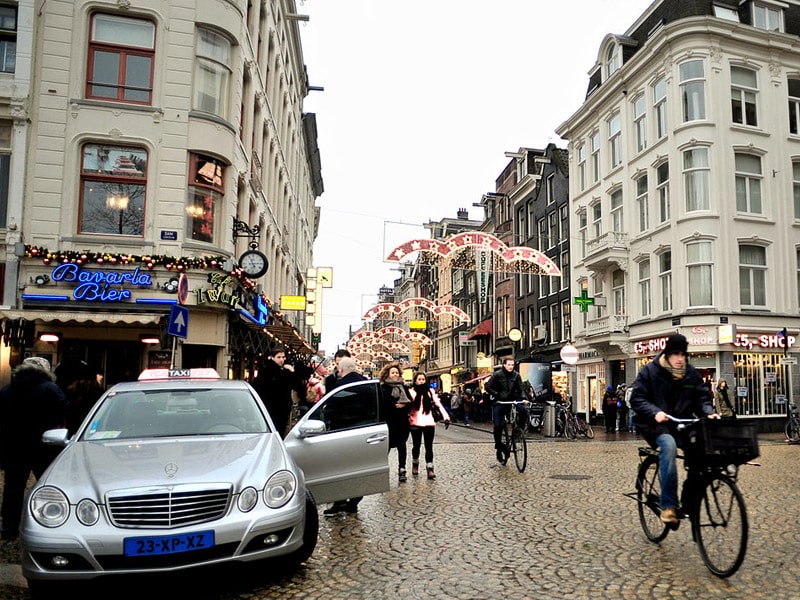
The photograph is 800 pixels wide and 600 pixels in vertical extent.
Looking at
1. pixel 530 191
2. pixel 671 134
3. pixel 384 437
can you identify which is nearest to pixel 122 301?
pixel 384 437

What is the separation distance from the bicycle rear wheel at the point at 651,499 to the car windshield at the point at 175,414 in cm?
330

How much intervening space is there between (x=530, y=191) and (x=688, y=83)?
1596 cm

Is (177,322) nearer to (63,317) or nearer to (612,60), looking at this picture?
(63,317)

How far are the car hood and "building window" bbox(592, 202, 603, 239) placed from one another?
30923mm

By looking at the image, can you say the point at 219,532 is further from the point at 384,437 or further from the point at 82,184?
the point at 82,184

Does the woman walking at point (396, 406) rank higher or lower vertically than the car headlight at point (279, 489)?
higher

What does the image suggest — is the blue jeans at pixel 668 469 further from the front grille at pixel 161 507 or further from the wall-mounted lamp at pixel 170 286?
the wall-mounted lamp at pixel 170 286

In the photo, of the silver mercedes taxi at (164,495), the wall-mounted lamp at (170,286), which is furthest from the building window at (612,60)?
the silver mercedes taxi at (164,495)

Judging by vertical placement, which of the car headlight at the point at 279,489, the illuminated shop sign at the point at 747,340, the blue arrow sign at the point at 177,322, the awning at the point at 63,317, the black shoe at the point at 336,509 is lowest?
the black shoe at the point at 336,509

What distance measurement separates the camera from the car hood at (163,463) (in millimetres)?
4789

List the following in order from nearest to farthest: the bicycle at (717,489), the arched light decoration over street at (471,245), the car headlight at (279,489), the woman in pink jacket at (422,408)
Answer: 1. the car headlight at (279,489)
2. the bicycle at (717,489)
3. the woman in pink jacket at (422,408)
4. the arched light decoration over street at (471,245)

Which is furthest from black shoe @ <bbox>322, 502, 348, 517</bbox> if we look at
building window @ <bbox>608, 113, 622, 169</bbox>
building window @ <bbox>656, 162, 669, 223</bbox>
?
building window @ <bbox>608, 113, 622, 169</bbox>

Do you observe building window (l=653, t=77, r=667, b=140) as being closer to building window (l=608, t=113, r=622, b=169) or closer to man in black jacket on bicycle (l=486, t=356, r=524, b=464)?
building window (l=608, t=113, r=622, b=169)

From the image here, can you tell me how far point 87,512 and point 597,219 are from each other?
32.6 metres
